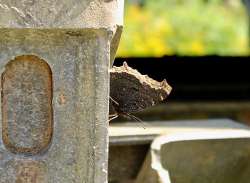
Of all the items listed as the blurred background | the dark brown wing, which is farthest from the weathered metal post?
the blurred background

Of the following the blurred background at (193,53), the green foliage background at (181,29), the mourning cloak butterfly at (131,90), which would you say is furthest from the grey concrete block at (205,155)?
the green foliage background at (181,29)

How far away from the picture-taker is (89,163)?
267 cm

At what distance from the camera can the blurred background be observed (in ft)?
22.0

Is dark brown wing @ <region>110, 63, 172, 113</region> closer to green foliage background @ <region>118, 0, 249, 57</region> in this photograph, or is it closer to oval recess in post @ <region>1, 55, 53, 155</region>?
oval recess in post @ <region>1, 55, 53, 155</region>

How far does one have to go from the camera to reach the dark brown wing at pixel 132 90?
2910 mm

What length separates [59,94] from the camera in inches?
103

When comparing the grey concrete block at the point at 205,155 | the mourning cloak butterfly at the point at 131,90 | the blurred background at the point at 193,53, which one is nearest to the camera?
the mourning cloak butterfly at the point at 131,90

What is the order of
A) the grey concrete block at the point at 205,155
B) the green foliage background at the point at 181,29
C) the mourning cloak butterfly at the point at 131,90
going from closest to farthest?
the mourning cloak butterfly at the point at 131,90, the grey concrete block at the point at 205,155, the green foliage background at the point at 181,29

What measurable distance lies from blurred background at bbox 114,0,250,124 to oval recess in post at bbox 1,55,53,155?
10.2 ft

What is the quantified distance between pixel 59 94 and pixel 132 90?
1.28 ft

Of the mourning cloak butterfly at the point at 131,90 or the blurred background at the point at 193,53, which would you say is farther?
the blurred background at the point at 193,53

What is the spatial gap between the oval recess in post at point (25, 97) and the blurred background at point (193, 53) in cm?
311

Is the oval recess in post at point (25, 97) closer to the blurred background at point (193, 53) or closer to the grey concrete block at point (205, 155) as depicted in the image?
the grey concrete block at point (205, 155)

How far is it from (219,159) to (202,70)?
2954 mm
